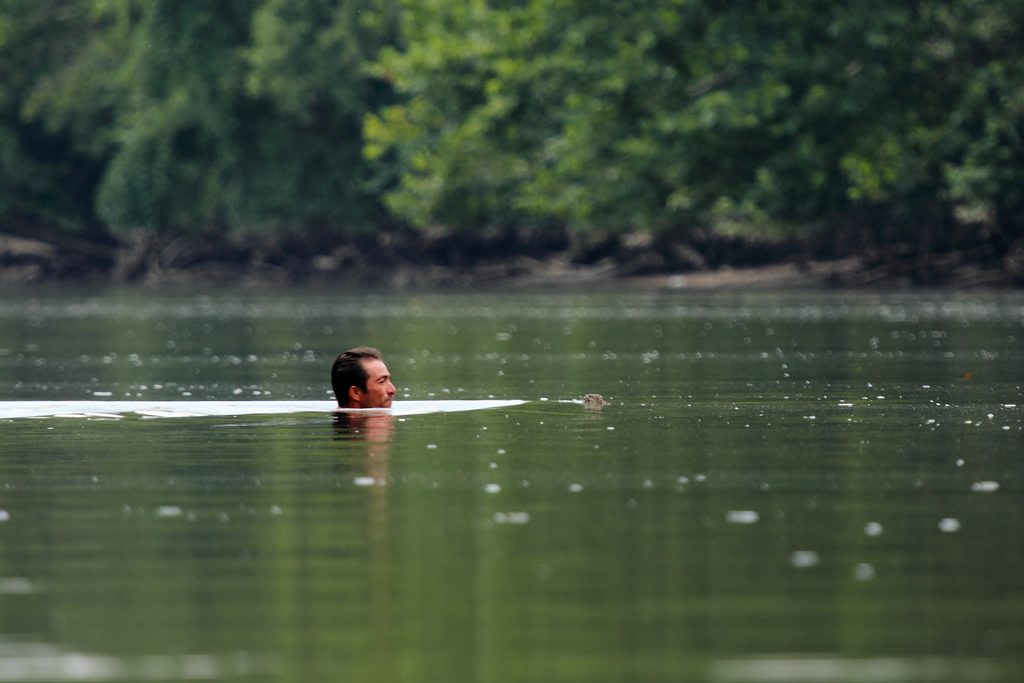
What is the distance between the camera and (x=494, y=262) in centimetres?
6588

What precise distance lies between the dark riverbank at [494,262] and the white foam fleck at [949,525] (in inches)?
1609

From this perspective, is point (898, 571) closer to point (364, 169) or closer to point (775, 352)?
point (775, 352)

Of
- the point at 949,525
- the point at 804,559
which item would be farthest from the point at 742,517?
the point at 804,559

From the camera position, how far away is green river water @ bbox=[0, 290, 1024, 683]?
705 cm

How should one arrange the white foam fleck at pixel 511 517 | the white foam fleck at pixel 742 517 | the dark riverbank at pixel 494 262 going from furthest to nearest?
the dark riverbank at pixel 494 262 → the white foam fleck at pixel 511 517 → the white foam fleck at pixel 742 517

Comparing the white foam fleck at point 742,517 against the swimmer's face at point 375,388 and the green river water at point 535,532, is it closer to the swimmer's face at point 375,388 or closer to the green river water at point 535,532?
the green river water at point 535,532

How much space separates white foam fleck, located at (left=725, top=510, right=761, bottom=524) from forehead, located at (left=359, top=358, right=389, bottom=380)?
6330 mm

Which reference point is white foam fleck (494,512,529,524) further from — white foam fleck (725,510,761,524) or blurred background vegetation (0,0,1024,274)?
blurred background vegetation (0,0,1024,274)

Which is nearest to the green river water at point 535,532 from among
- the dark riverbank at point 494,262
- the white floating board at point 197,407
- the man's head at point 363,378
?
the man's head at point 363,378

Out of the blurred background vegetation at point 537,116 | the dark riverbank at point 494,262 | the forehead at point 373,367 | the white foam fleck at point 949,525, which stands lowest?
the dark riverbank at point 494,262

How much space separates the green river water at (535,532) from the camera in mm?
7055

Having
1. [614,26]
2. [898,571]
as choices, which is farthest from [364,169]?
[898,571]

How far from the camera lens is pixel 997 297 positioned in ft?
144

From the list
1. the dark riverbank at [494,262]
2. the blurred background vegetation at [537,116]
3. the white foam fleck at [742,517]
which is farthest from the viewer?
the dark riverbank at [494,262]
